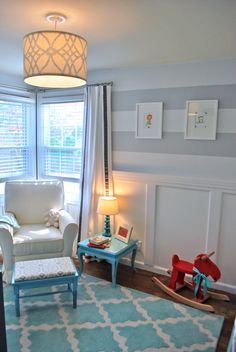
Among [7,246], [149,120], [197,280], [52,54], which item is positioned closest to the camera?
[52,54]

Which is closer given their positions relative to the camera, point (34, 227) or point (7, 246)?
point (7, 246)

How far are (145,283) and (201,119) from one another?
72.8 inches

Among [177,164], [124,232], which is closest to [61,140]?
[124,232]

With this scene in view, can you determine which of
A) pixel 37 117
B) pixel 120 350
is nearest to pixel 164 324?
pixel 120 350

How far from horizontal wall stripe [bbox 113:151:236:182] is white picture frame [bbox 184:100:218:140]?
0.23 meters

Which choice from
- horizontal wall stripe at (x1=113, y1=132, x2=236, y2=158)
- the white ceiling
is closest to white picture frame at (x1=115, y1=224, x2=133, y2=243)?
horizontal wall stripe at (x1=113, y1=132, x2=236, y2=158)

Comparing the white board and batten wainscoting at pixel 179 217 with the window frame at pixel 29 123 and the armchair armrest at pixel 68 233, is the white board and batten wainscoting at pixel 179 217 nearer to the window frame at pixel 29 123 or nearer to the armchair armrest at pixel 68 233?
the armchair armrest at pixel 68 233

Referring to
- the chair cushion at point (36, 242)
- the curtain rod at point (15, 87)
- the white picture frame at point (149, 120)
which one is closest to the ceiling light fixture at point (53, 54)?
the white picture frame at point (149, 120)

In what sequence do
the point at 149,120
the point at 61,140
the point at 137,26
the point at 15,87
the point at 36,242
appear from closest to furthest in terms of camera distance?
the point at 137,26 → the point at 36,242 → the point at 149,120 → the point at 15,87 → the point at 61,140

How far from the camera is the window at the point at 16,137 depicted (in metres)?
3.93

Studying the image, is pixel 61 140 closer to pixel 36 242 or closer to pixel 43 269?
pixel 36 242

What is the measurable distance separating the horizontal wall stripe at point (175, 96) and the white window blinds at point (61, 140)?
0.66 m

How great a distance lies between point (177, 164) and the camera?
3.21 metres

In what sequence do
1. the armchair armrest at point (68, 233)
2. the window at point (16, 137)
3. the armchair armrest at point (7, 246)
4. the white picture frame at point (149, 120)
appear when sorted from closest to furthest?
1. the armchair armrest at point (7, 246)
2. the armchair armrest at point (68, 233)
3. the white picture frame at point (149, 120)
4. the window at point (16, 137)
